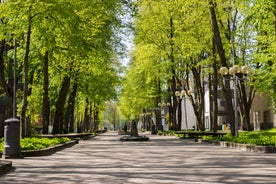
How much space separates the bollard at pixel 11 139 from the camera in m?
15.6

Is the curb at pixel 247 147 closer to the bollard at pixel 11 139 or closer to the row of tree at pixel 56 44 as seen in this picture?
the row of tree at pixel 56 44

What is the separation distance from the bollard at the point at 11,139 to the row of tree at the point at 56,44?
4.67 m

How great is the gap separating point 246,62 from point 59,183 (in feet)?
108

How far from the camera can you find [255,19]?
19.0 m

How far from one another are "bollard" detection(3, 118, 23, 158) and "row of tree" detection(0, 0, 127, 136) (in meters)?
4.67

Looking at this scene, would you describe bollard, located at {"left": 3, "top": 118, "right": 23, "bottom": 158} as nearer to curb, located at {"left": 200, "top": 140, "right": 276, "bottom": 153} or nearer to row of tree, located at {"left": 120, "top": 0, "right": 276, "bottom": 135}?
curb, located at {"left": 200, "top": 140, "right": 276, "bottom": 153}

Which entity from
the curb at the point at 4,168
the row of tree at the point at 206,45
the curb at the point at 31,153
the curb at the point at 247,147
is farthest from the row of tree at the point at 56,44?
the curb at the point at 247,147

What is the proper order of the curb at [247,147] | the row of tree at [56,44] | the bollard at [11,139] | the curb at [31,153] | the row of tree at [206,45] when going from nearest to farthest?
the curb at [31,153], the bollard at [11,139], the curb at [247,147], the row of tree at [56,44], the row of tree at [206,45]

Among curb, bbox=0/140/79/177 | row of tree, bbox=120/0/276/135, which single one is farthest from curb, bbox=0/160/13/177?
row of tree, bbox=120/0/276/135

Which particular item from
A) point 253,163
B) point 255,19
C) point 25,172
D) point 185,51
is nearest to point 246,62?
point 185,51

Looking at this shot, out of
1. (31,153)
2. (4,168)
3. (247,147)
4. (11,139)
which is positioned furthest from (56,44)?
(4,168)

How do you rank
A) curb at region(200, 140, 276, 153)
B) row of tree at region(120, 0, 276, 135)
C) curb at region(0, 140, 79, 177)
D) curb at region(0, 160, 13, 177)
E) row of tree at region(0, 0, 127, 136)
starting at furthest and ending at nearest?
row of tree at region(120, 0, 276, 135), row of tree at region(0, 0, 127, 136), curb at region(200, 140, 276, 153), curb at region(0, 140, 79, 177), curb at region(0, 160, 13, 177)

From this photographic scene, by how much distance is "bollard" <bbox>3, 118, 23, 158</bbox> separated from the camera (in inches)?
615

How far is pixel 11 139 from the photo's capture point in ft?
51.1
